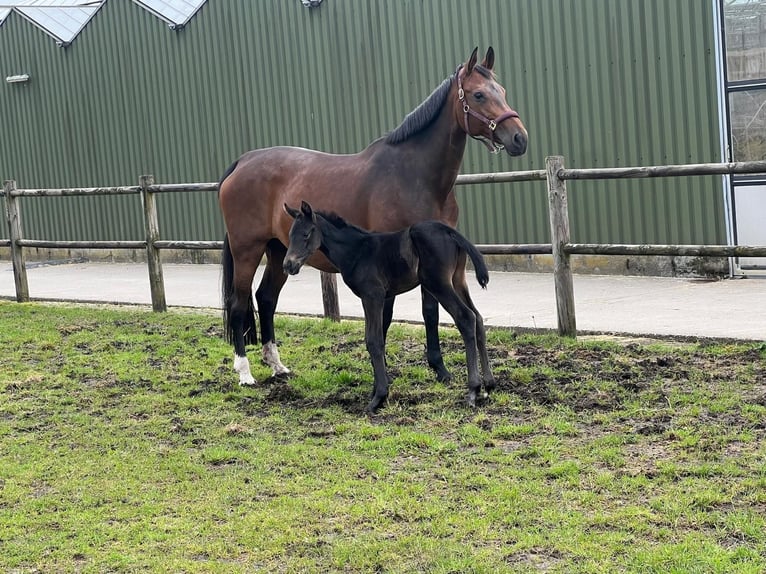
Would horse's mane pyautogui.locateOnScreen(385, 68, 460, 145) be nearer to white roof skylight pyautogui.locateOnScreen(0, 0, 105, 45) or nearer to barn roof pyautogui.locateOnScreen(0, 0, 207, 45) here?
barn roof pyautogui.locateOnScreen(0, 0, 207, 45)

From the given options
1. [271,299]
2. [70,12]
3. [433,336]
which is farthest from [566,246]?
[70,12]

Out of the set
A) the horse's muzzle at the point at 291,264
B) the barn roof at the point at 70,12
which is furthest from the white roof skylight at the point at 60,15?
the horse's muzzle at the point at 291,264

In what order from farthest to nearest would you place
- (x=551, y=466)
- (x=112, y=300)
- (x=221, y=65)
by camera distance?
(x=221, y=65), (x=112, y=300), (x=551, y=466)

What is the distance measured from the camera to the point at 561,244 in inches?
307

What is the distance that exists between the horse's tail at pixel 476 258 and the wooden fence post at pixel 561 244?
189 cm

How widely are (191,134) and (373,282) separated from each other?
405 inches

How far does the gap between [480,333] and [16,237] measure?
738 centimetres

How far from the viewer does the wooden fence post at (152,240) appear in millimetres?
10391

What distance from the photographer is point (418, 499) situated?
4.42 meters

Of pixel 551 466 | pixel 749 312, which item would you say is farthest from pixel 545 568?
pixel 749 312

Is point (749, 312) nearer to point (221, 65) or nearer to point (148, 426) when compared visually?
point (148, 426)

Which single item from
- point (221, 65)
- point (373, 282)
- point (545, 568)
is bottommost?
point (545, 568)

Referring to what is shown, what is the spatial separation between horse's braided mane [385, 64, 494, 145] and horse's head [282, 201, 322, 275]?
85 centimetres

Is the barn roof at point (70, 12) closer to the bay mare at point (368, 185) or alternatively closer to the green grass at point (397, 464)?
the bay mare at point (368, 185)
